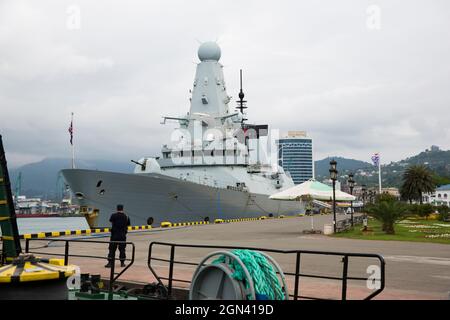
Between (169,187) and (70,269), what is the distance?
23197 mm

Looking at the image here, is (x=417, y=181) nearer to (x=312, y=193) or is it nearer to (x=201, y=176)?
(x=201, y=176)

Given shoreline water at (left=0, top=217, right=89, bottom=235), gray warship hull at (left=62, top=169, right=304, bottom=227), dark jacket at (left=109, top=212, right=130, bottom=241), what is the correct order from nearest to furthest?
1. dark jacket at (left=109, top=212, right=130, bottom=241)
2. gray warship hull at (left=62, top=169, right=304, bottom=227)
3. shoreline water at (left=0, top=217, right=89, bottom=235)

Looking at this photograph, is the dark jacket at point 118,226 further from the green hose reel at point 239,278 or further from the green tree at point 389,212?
the green tree at point 389,212

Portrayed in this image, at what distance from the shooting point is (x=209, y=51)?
41.6 meters

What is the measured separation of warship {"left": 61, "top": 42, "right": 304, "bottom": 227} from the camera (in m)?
27.0

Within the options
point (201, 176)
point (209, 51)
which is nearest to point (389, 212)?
point (201, 176)

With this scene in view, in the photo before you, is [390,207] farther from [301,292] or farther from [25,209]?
[25,209]

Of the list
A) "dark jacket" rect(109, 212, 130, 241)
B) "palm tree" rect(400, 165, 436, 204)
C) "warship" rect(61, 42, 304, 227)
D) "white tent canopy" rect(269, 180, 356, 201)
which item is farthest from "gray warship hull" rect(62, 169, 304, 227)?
"palm tree" rect(400, 165, 436, 204)

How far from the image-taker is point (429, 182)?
184 ft

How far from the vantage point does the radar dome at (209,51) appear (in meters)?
41.6

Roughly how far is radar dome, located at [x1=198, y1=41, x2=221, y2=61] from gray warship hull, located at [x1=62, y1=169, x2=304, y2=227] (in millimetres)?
13785

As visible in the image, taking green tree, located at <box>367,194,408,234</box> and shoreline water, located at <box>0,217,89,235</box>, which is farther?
shoreline water, located at <box>0,217,89,235</box>

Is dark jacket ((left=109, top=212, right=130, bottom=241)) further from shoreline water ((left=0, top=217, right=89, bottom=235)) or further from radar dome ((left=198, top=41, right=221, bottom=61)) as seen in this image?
shoreline water ((left=0, top=217, right=89, bottom=235))

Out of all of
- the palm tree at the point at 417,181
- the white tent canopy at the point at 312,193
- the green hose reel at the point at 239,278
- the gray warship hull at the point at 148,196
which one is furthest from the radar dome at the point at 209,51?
the green hose reel at the point at 239,278
